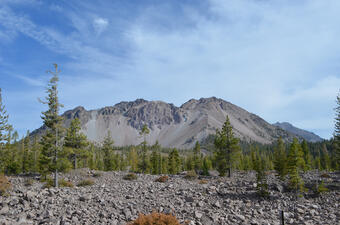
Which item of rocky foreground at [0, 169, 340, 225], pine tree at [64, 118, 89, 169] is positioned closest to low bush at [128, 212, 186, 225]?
rocky foreground at [0, 169, 340, 225]

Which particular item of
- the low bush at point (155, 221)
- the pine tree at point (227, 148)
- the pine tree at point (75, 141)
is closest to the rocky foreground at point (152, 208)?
the low bush at point (155, 221)

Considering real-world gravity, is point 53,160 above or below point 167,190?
above

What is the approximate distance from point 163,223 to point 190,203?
7626 mm

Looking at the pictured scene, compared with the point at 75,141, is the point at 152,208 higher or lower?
lower

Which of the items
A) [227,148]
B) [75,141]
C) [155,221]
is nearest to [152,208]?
[155,221]

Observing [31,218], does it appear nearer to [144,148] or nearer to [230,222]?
[230,222]

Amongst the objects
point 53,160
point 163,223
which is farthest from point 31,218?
point 53,160

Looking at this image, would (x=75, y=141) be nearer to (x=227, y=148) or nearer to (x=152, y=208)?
(x=227, y=148)

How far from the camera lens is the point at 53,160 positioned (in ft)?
87.1

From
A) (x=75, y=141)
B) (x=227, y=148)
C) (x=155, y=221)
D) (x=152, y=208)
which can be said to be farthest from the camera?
(x=75, y=141)

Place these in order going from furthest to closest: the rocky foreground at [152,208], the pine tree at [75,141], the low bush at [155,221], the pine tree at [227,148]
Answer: the pine tree at [75,141] → the pine tree at [227,148] → the rocky foreground at [152,208] → the low bush at [155,221]

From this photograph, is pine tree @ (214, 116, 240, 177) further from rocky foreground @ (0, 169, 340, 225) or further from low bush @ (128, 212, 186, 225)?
low bush @ (128, 212, 186, 225)

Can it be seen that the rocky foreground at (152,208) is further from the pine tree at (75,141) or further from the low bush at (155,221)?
the pine tree at (75,141)

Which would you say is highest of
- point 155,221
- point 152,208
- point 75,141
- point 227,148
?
point 75,141
